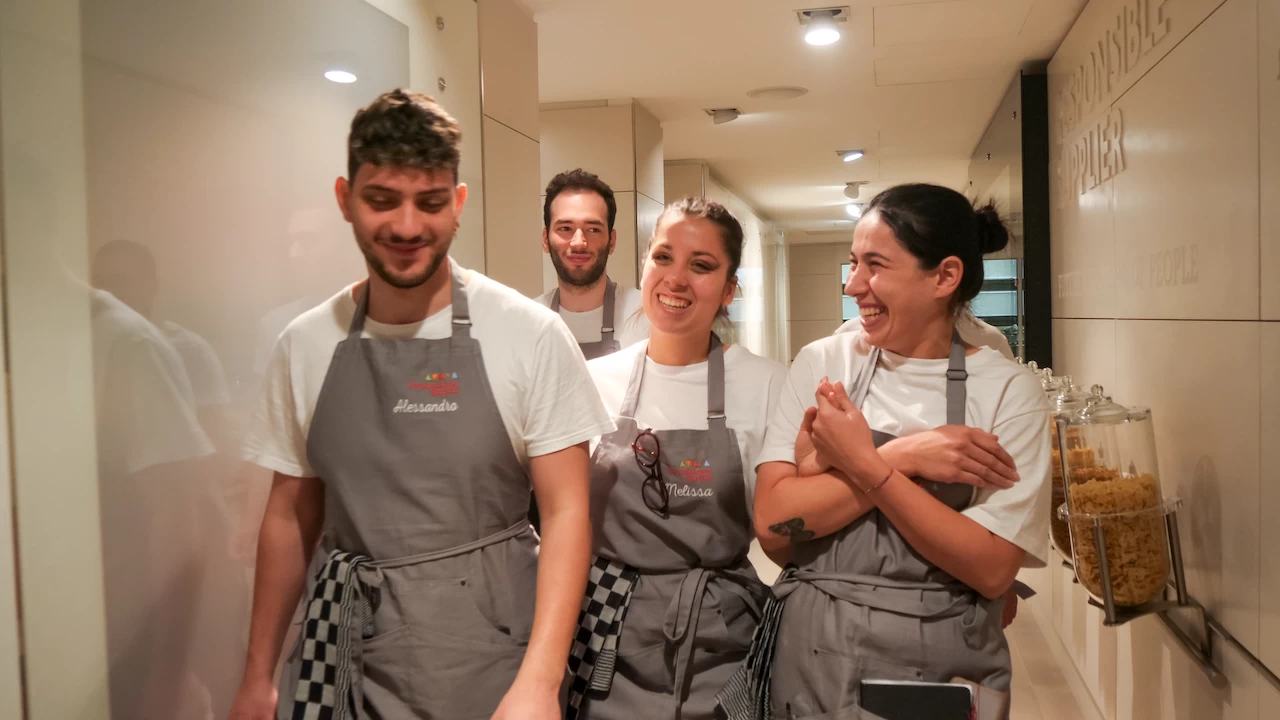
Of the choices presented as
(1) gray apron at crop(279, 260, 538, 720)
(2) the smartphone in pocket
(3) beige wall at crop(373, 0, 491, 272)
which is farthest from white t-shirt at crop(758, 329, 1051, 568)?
(3) beige wall at crop(373, 0, 491, 272)

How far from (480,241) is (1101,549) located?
1.97m

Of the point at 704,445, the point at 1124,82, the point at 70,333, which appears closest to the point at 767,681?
the point at 704,445

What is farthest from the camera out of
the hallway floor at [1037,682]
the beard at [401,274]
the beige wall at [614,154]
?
the beige wall at [614,154]

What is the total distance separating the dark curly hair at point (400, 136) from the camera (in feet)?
4.27

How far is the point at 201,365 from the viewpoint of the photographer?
1554mm

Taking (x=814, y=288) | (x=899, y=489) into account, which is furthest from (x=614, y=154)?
(x=814, y=288)

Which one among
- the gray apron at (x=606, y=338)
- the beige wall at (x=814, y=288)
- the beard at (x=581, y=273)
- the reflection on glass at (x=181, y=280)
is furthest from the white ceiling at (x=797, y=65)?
the beige wall at (x=814, y=288)

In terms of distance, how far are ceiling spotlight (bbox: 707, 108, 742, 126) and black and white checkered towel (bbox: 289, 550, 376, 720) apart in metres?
4.38

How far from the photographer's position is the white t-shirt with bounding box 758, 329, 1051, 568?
A: 56.2 inches

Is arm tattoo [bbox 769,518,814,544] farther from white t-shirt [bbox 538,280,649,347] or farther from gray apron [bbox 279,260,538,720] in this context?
white t-shirt [bbox 538,280,649,347]

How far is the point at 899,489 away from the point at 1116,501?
3.34 feet

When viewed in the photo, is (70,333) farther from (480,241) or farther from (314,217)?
(480,241)

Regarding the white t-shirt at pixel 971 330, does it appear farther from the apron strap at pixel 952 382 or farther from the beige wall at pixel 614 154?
the beige wall at pixel 614 154

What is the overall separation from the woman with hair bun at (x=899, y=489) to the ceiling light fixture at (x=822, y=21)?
90.6 inches
